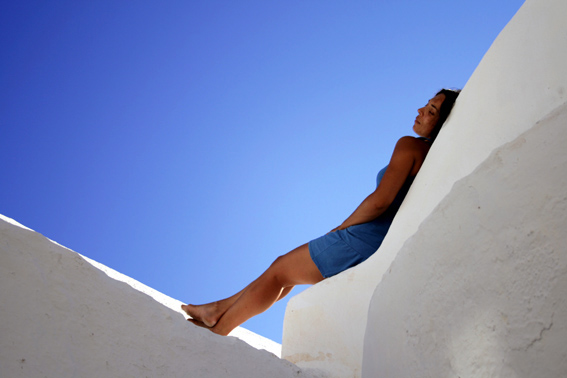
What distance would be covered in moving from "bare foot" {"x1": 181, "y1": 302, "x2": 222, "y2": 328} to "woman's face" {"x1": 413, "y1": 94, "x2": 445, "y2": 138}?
3.45ft

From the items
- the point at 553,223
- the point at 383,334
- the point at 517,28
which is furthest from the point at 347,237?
the point at 553,223

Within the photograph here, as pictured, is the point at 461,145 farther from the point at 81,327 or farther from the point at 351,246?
the point at 81,327

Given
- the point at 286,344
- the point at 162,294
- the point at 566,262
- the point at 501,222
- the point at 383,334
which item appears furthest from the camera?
the point at 162,294

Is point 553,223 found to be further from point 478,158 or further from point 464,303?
point 478,158

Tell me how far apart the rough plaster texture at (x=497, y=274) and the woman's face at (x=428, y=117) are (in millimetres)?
962

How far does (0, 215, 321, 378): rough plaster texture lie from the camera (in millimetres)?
979

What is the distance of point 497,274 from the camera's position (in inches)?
33.0

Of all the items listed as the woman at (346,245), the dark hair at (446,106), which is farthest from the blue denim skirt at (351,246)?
the dark hair at (446,106)

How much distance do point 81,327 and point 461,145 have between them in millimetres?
1102

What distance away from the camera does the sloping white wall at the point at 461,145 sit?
4.07 ft

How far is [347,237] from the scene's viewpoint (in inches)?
78.2

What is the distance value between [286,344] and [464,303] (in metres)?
1.13

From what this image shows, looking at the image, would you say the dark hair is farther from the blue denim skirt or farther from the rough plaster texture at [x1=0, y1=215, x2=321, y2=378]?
the rough plaster texture at [x1=0, y1=215, x2=321, y2=378]

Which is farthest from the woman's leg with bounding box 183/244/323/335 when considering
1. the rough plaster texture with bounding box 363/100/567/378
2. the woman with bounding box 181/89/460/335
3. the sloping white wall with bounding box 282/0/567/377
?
the rough plaster texture with bounding box 363/100/567/378
